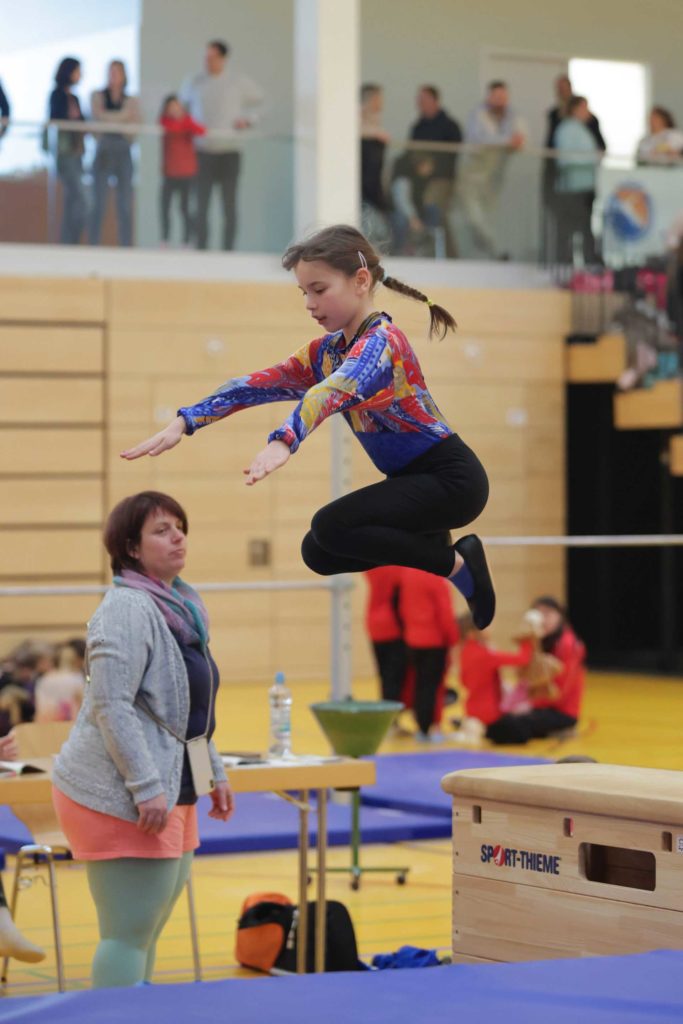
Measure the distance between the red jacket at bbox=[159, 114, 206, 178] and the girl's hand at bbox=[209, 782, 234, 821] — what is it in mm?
9654

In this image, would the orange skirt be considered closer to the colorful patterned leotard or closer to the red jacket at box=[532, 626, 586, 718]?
the colorful patterned leotard

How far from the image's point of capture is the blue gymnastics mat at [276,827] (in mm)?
7359

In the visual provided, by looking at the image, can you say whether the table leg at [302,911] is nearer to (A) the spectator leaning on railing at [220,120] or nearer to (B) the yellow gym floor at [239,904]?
(B) the yellow gym floor at [239,904]

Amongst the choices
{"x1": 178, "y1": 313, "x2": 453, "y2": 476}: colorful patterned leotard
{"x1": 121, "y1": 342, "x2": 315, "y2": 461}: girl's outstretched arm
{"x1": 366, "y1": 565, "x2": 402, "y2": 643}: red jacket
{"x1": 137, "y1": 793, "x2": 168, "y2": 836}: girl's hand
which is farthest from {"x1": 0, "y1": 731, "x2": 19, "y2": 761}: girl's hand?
{"x1": 366, "y1": 565, "x2": 402, "y2": 643}: red jacket

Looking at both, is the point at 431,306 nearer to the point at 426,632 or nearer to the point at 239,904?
the point at 239,904

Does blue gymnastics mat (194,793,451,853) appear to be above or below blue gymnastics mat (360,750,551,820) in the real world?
below

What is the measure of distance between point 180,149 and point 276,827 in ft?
24.7

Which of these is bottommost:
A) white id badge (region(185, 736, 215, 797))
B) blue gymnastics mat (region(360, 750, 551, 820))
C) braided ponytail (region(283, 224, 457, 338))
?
A: blue gymnastics mat (region(360, 750, 551, 820))

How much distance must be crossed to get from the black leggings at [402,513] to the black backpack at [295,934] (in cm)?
194

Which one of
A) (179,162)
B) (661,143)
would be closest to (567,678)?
(179,162)

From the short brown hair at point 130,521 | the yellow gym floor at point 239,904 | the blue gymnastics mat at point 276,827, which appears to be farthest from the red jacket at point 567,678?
the short brown hair at point 130,521

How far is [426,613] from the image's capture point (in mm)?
10672

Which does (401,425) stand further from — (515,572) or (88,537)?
(515,572)

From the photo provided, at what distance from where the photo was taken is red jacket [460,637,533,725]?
10.7 m
